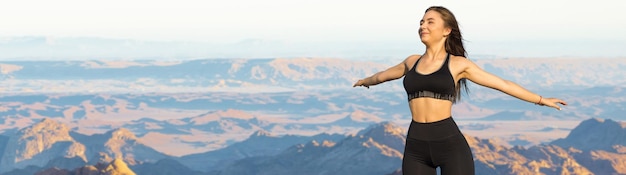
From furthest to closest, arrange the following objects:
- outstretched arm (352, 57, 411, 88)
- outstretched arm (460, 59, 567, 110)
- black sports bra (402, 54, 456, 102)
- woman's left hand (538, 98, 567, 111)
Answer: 1. outstretched arm (352, 57, 411, 88)
2. woman's left hand (538, 98, 567, 111)
3. outstretched arm (460, 59, 567, 110)
4. black sports bra (402, 54, 456, 102)

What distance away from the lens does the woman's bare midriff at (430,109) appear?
9.55 m

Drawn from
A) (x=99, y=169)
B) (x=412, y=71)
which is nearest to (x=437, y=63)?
(x=412, y=71)

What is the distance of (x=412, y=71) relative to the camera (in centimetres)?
967

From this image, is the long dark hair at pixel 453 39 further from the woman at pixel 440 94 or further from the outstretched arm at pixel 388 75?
the outstretched arm at pixel 388 75

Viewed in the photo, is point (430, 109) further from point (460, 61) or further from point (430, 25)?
point (430, 25)

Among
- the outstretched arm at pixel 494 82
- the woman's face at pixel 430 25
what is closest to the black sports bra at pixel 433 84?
the outstretched arm at pixel 494 82

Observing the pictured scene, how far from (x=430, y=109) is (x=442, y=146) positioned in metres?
0.31

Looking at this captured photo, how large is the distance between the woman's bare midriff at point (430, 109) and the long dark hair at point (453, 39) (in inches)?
7.4

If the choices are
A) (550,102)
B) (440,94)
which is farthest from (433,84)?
(550,102)

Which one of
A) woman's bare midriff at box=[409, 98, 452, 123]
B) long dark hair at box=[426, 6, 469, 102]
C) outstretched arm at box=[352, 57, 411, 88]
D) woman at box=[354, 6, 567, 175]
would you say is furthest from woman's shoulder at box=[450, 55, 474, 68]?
outstretched arm at box=[352, 57, 411, 88]

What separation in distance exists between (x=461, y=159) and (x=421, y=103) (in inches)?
21.5

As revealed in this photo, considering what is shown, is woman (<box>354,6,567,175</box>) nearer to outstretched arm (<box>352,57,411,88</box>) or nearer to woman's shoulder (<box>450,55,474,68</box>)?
woman's shoulder (<box>450,55,474,68</box>)

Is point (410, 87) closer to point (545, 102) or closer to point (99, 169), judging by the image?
point (545, 102)

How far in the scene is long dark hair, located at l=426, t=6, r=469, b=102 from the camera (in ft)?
31.7
